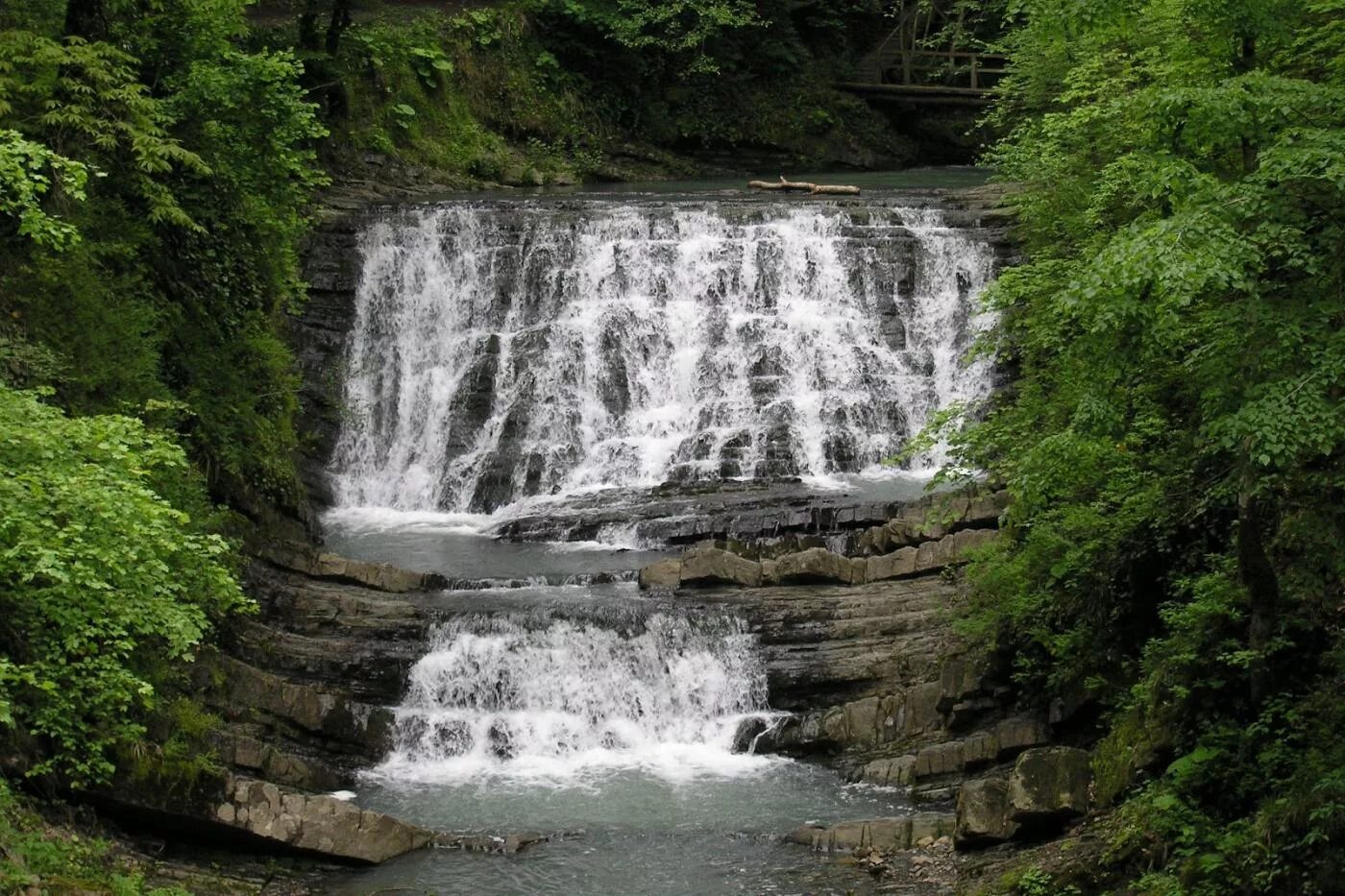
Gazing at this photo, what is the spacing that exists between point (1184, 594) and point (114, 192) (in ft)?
40.6

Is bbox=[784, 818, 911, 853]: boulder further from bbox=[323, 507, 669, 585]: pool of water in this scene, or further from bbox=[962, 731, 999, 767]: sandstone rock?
bbox=[323, 507, 669, 585]: pool of water

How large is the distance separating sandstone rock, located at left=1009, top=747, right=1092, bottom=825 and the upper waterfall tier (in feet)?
36.2

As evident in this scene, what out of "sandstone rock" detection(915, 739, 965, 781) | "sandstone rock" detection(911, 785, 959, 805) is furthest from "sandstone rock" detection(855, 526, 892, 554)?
"sandstone rock" detection(911, 785, 959, 805)

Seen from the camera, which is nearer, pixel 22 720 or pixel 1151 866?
pixel 1151 866

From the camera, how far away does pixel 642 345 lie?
2361cm

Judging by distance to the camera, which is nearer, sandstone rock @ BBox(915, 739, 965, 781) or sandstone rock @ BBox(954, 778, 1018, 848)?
sandstone rock @ BBox(954, 778, 1018, 848)

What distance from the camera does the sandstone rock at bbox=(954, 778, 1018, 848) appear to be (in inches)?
424

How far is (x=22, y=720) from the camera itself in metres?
10.5

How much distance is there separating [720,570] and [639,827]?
4.62 metres

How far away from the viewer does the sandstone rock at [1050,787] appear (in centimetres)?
1056

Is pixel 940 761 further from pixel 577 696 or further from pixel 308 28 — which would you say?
pixel 308 28

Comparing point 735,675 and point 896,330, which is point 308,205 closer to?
point 896,330

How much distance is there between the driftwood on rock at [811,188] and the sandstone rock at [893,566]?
43.9 ft

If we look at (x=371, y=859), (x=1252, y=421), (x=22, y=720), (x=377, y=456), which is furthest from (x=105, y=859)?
(x=377, y=456)
